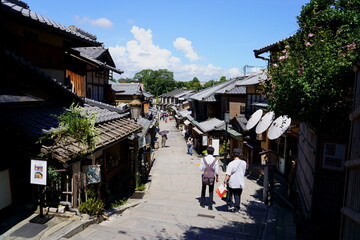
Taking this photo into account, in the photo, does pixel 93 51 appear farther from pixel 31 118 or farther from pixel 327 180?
pixel 327 180

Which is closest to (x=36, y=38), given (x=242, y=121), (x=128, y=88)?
(x=242, y=121)

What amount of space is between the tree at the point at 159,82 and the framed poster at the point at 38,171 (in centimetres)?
9485

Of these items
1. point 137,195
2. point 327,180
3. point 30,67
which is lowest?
point 137,195

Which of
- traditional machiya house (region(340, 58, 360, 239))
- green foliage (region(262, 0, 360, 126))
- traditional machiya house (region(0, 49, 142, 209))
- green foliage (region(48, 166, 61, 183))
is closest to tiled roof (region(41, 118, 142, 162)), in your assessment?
traditional machiya house (region(0, 49, 142, 209))

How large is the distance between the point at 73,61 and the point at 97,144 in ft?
24.4

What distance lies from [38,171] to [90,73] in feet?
34.5

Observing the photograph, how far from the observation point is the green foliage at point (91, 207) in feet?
24.0

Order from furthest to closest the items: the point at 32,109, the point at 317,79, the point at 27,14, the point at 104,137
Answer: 1. the point at 104,137
2. the point at 32,109
3. the point at 27,14
4. the point at 317,79

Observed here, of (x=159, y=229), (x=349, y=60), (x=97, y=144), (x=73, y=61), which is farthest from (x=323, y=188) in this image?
(x=73, y=61)

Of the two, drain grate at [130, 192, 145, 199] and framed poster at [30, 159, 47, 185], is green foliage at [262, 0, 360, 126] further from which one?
drain grate at [130, 192, 145, 199]

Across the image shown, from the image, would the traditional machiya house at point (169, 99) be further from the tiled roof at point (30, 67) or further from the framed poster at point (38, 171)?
the framed poster at point (38, 171)

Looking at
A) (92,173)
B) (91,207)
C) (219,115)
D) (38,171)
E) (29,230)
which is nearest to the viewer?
(29,230)

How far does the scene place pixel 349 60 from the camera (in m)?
6.13

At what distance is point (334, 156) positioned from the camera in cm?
655
